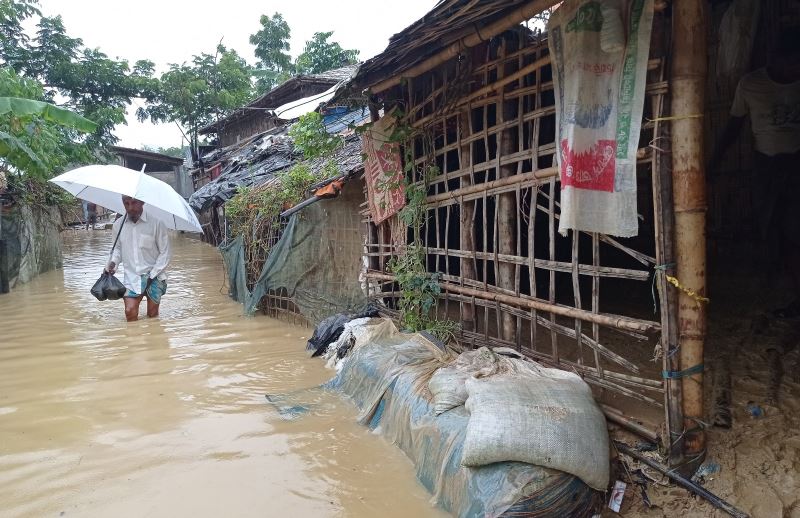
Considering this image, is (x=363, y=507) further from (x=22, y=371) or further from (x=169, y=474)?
(x=22, y=371)

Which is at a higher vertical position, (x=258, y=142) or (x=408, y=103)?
(x=258, y=142)

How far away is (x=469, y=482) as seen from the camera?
8.89ft

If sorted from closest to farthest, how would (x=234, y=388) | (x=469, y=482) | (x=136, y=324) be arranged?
1. (x=469, y=482)
2. (x=234, y=388)
3. (x=136, y=324)

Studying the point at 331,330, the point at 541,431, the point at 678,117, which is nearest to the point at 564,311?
the point at 541,431

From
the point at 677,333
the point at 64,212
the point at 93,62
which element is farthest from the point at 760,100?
the point at 93,62

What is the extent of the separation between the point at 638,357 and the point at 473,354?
1.30 metres

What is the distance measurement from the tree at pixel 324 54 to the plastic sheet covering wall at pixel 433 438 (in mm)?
20145

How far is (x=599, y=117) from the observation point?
3055 mm

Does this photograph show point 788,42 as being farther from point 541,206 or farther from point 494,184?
point 494,184

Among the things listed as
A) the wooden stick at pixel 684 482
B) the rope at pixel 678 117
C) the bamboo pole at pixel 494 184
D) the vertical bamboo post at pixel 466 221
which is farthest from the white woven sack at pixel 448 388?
the rope at pixel 678 117

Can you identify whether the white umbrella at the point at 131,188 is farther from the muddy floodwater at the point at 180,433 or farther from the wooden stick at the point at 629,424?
the wooden stick at the point at 629,424

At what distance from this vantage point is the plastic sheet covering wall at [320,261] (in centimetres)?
680

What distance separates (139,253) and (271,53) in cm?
2240

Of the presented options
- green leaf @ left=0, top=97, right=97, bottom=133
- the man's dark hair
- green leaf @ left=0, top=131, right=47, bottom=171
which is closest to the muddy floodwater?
green leaf @ left=0, top=131, right=47, bottom=171
